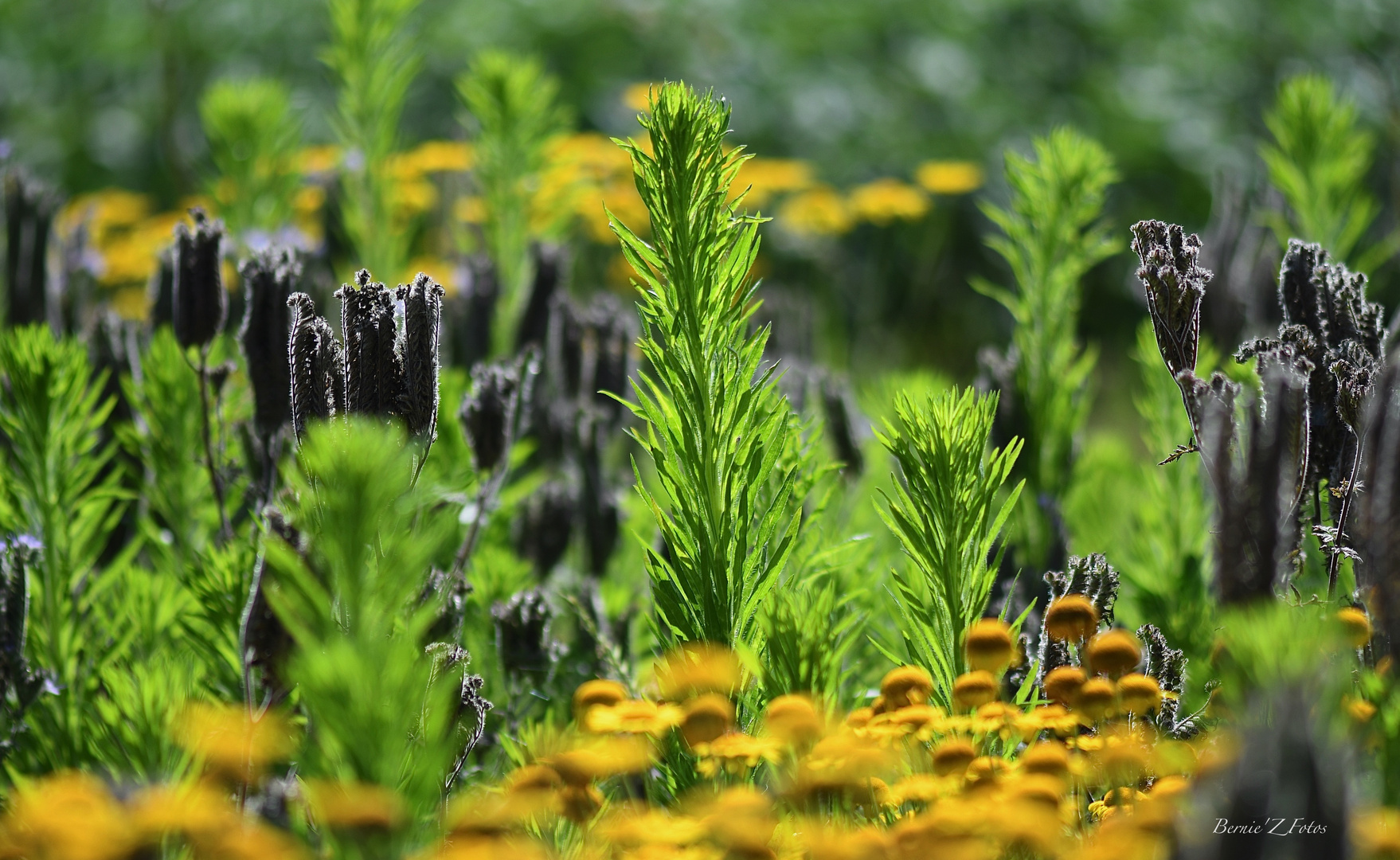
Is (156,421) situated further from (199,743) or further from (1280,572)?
(1280,572)

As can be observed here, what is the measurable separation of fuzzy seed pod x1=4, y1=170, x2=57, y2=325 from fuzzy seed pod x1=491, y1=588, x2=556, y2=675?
1209mm

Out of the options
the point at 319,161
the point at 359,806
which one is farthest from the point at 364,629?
the point at 319,161

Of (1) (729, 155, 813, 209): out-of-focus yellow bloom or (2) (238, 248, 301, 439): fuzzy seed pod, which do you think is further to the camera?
(1) (729, 155, 813, 209): out-of-focus yellow bloom

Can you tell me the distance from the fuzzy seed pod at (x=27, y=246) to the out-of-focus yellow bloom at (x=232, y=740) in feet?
4.54

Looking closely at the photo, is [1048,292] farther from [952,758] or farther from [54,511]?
[54,511]

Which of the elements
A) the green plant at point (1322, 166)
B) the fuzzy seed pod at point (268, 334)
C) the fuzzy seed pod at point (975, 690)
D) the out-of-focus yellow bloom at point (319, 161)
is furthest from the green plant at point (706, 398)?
the out-of-focus yellow bloom at point (319, 161)

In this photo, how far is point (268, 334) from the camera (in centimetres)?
151

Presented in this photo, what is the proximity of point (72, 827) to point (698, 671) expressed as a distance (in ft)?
1.52

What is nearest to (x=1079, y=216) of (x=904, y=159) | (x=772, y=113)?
(x=904, y=159)

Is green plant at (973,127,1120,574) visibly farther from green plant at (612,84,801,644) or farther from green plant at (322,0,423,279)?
green plant at (322,0,423,279)

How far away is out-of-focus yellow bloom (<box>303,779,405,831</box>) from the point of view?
70 cm

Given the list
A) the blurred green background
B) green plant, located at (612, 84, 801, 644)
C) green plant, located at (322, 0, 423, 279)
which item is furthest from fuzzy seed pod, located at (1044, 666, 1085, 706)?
the blurred green background

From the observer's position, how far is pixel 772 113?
585cm

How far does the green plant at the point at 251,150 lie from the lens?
238 centimetres
